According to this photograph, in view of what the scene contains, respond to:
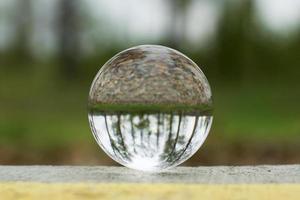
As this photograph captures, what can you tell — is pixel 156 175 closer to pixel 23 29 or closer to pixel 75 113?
pixel 75 113

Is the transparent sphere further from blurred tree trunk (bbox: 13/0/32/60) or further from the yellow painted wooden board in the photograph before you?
blurred tree trunk (bbox: 13/0/32/60)

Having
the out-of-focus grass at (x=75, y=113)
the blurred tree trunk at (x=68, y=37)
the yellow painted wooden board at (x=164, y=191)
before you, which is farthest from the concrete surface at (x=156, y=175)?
the blurred tree trunk at (x=68, y=37)

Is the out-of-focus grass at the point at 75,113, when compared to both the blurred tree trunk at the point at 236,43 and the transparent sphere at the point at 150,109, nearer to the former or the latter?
the blurred tree trunk at the point at 236,43


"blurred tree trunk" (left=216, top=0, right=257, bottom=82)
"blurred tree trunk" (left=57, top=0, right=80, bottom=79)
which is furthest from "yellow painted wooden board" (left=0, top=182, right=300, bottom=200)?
"blurred tree trunk" (left=57, top=0, right=80, bottom=79)

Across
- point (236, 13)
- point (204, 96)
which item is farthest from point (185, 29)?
point (204, 96)

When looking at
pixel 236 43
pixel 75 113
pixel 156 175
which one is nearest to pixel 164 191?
pixel 156 175
